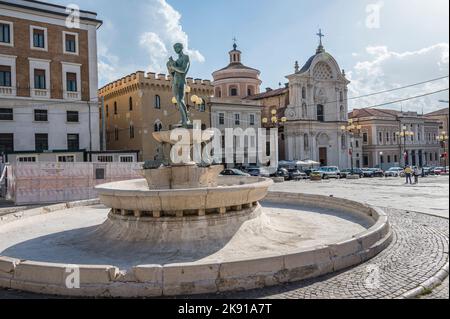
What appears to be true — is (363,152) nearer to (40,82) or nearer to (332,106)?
(332,106)

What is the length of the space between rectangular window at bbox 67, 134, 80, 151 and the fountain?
22.6 metres

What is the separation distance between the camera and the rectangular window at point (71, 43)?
33906 mm

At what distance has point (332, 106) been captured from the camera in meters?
60.8

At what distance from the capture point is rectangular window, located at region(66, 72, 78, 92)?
33.8 meters

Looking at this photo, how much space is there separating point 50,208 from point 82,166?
30.2 ft

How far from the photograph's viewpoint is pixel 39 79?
32625 mm

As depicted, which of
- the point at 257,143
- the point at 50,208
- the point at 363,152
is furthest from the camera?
the point at 363,152

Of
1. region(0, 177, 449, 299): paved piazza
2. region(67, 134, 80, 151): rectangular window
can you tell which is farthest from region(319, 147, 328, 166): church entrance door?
A: region(0, 177, 449, 299): paved piazza

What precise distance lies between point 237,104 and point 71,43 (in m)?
21.5

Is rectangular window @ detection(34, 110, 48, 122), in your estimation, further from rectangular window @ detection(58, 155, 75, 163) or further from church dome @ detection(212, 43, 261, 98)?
church dome @ detection(212, 43, 261, 98)

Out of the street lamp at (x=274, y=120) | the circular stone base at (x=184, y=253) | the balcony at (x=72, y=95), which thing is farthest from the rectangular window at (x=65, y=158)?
the street lamp at (x=274, y=120)

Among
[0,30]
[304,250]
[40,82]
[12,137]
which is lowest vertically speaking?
[304,250]
